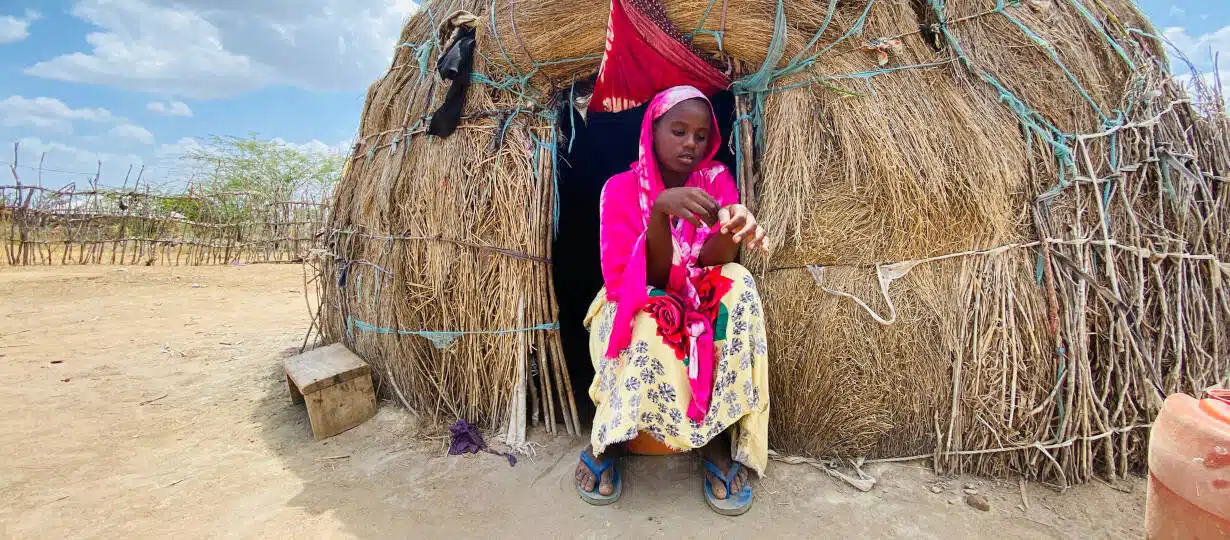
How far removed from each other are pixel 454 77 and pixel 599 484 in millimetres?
2068

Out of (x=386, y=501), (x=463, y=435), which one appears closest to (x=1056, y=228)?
(x=463, y=435)

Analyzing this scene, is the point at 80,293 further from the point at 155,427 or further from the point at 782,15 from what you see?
the point at 782,15

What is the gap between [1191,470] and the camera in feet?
3.33

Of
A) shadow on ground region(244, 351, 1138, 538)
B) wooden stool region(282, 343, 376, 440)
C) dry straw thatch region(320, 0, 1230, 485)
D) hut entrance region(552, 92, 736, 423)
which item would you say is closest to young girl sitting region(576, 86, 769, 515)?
shadow on ground region(244, 351, 1138, 538)

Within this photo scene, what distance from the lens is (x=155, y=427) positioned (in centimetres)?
299

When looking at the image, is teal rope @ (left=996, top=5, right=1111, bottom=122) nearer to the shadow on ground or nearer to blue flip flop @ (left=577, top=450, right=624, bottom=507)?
the shadow on ground

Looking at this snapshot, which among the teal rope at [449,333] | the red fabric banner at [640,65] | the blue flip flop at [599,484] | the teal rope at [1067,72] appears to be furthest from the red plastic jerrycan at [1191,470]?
the teal rope at [449,333]

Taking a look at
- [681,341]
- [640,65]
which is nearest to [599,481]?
[681,341]

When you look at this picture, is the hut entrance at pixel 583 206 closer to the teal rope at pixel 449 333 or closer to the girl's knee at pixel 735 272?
the teal rope at pixel 449 333

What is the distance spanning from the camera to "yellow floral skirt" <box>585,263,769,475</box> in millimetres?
2070

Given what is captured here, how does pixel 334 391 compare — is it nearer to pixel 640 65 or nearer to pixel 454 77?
pixel 454 77

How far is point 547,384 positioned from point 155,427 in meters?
2.23

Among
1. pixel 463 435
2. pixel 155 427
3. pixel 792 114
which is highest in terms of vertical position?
pixel 792 114

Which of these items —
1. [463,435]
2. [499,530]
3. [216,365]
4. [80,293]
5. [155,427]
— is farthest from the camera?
[80,293]
